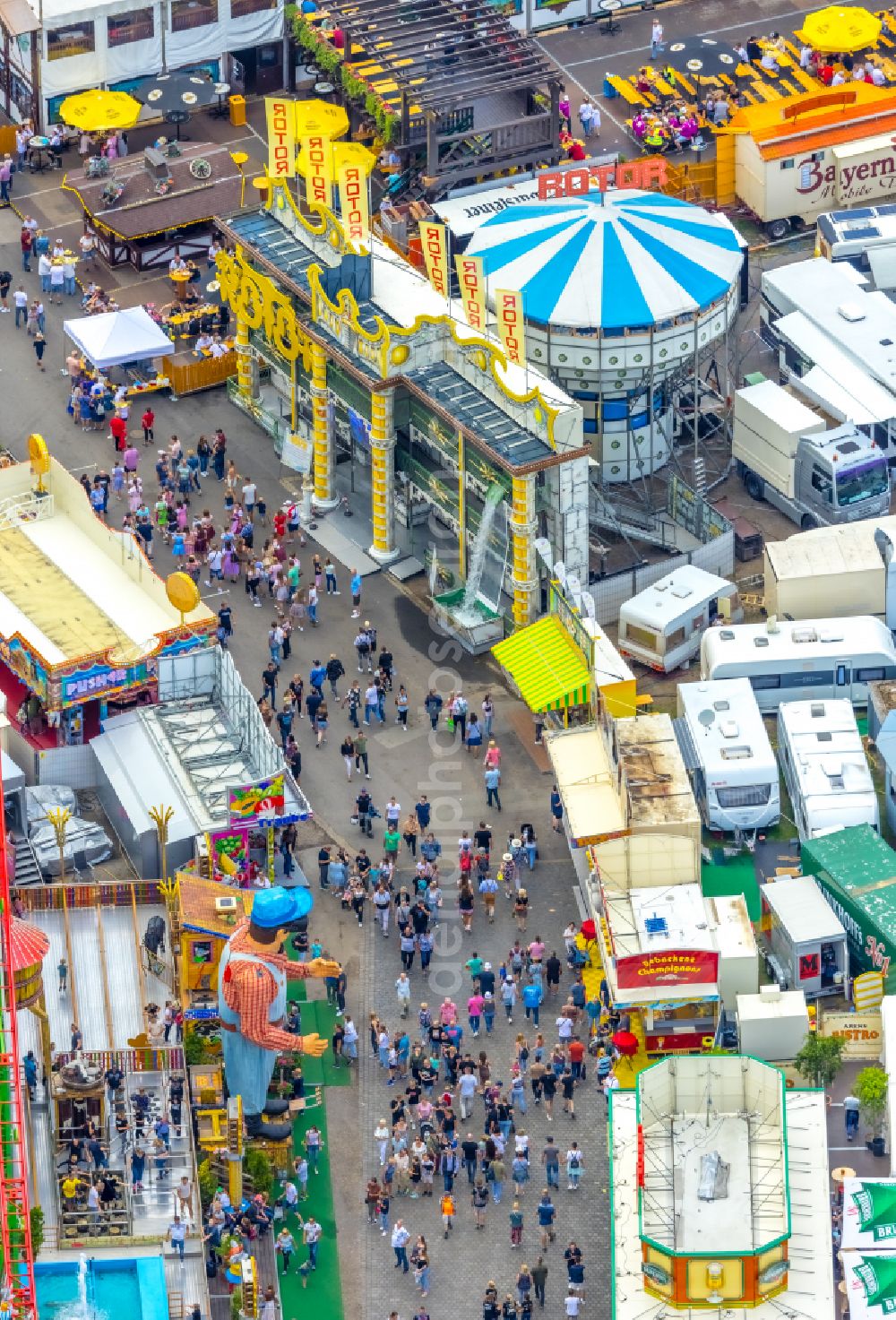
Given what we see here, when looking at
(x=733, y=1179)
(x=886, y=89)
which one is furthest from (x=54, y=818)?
(x=886, y=89)

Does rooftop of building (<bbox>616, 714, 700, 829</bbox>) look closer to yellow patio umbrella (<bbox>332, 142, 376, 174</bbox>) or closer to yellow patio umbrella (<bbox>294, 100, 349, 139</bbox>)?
yellow patio umbrella (<bbox>332, 142, 376, 174</bbox>)

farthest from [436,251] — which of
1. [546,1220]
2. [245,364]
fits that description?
[546,1220]

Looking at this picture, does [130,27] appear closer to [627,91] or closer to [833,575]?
[627,91]

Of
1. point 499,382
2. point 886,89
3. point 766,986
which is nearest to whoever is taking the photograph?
point 766,986

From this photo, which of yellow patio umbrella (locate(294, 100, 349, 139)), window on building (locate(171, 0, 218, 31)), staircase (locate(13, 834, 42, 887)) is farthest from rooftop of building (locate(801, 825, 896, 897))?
window on building (locate(171, 0, 218, 31))

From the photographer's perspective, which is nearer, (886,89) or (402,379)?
(402,379)

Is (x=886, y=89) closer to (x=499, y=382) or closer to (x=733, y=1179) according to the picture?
(x=499, y=382)

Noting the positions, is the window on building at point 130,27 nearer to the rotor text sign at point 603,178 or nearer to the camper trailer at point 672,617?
the rotor text sign at point 603,178
